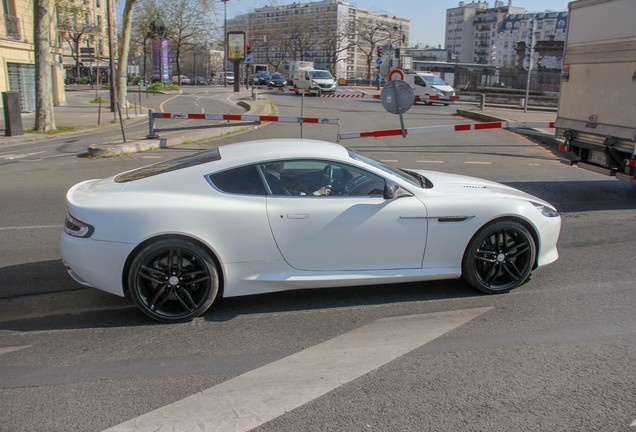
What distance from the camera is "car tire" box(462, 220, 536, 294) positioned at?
4.36 meters

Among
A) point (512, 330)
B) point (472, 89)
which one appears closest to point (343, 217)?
point (512, 330)

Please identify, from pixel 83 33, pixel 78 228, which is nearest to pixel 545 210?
pixel 78 228

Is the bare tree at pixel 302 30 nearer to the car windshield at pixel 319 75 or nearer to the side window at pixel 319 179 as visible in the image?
the car windshield at pixel 319 75

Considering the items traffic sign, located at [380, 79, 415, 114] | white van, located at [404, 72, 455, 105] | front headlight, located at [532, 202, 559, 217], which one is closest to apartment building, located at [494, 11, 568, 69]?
white van, located at [404, 72, 455, 105]

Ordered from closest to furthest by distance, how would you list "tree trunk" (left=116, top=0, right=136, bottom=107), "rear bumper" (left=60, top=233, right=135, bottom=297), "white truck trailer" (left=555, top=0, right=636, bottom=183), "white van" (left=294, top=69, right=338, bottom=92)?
"rear bumper" (left=60, top=233, right=135, bottom=297) < "white truck trailer" (left=555, top=0, right=636, bottom=183) < "tree trunk" (left=116, top=0, right=136, bottom=107) < "white van" (left=294, top=69, right=338, bottom=92)

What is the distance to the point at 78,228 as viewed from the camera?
12.9 feet

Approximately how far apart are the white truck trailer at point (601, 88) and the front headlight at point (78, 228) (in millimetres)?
7118

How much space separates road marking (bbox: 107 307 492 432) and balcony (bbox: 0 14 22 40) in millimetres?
27933

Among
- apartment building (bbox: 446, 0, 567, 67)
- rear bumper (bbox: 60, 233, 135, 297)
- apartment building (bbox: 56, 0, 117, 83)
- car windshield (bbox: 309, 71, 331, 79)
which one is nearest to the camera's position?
rear bumper (bbox: 60, 233, 135, 297)

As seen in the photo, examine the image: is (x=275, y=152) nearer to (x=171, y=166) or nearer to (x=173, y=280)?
(x=171, y=166)

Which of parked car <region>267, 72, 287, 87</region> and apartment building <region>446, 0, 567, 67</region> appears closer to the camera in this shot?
parked car <region>267, 72, 287, 87</region>

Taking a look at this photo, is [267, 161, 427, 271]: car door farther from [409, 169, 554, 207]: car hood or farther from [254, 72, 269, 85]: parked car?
[254, 72, 269, 85]: parked car

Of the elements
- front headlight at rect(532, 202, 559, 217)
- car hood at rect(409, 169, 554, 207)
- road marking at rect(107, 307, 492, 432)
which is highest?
car hood at rect(409, 169, 554, 207)

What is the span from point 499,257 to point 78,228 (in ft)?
11.3
